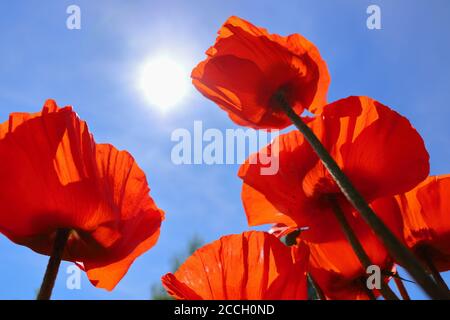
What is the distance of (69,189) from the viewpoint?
540 mm

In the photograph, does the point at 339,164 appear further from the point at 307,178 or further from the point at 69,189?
the point at 69,189

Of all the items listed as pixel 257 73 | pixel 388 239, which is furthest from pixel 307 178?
pixel 388 239

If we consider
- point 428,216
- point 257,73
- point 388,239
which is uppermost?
point 257,73

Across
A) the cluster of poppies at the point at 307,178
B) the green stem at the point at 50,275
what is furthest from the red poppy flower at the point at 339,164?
the green stem at the point at 50,275

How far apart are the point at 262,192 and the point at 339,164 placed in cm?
11

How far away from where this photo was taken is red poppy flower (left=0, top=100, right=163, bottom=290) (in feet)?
1.72

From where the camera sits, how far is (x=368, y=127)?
2.05 feet

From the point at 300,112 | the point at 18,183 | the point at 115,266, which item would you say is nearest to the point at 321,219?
the point at 300,112

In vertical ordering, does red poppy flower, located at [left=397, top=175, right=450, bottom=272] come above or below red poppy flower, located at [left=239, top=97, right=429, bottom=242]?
below

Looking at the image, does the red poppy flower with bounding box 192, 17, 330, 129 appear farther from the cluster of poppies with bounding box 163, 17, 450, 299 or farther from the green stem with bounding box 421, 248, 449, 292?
the green stem with bounding box 421, 248, 449, 292

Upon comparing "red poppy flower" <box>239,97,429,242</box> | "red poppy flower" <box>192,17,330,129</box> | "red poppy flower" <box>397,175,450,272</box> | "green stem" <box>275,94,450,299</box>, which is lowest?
"green stem" <box>275,94,450,299</box>

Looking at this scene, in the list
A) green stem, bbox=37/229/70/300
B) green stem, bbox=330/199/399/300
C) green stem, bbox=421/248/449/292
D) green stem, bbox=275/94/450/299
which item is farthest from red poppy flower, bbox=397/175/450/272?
green stem, bbox=37/229/70/300

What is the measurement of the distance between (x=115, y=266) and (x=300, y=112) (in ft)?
1.16

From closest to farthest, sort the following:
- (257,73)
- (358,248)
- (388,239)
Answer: (388,239), (358,248), (257,73)
